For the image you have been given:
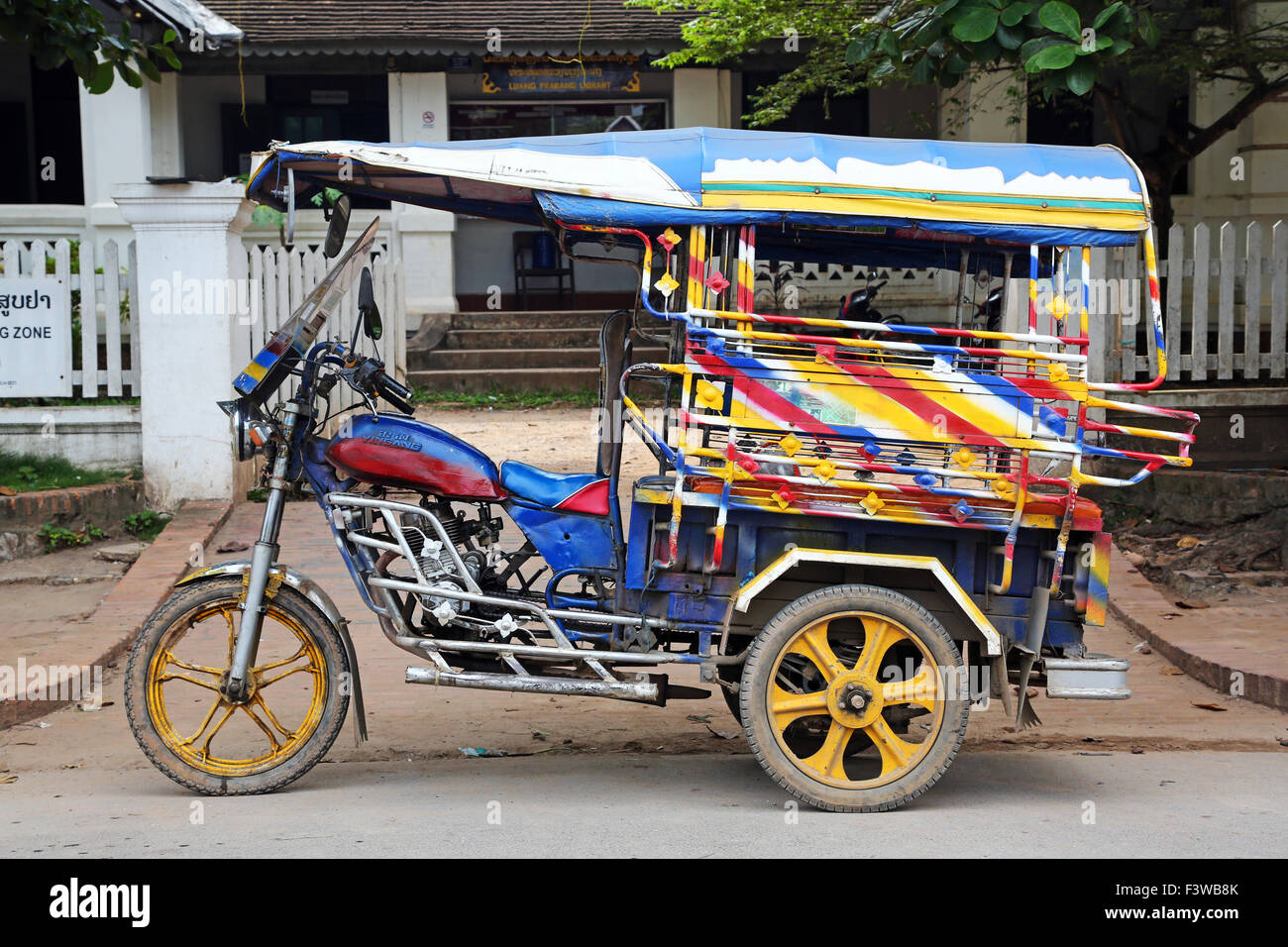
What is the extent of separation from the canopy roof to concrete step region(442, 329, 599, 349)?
10.3m

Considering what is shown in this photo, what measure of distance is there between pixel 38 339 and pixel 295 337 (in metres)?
5.49

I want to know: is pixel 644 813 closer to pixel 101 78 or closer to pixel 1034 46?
pixel 1034 46

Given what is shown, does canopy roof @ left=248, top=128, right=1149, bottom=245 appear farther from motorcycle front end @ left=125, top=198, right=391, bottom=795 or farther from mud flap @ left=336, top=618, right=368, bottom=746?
mud flap @ left=336, top=618, right=368, bottom=746

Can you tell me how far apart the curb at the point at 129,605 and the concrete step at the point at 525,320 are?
6.69 meters

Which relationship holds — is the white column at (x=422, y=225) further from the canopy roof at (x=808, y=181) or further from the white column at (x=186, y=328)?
the canopy roof at (x=808, y=181)

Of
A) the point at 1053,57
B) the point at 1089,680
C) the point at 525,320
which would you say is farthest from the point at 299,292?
the point at 1089,680

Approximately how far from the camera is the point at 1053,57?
5383mm

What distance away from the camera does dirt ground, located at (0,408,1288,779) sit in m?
5.17

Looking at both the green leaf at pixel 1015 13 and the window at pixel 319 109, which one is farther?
the window at pixel 319 109

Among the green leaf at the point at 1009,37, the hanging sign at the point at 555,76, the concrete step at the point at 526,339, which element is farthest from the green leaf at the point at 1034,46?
the hanging sign at the point at 555,76

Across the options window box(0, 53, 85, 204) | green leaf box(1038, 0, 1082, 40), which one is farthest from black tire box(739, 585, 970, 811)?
window box(0, 53, 85, 204)

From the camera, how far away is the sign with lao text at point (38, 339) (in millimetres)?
8914

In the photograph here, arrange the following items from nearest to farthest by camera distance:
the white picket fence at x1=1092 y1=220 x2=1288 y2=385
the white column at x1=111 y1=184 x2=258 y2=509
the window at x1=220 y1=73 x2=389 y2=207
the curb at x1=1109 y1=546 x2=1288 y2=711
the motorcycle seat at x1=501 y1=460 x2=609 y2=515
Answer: the motorcycle seat at x1=501 y1=460 x2=609 y2=515 < the curb at x1=1109 y1=546 x2=1288 y2=711 < the white column at x1=111 y1=184 x2=258 y2=509 < the white picket fence at x1=1092 y1=220 x2=1288 y2=385 < the window at x1=220 y1=73 x2=389 y2=207

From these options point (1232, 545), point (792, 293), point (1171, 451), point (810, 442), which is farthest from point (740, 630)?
point (1171, 451)
